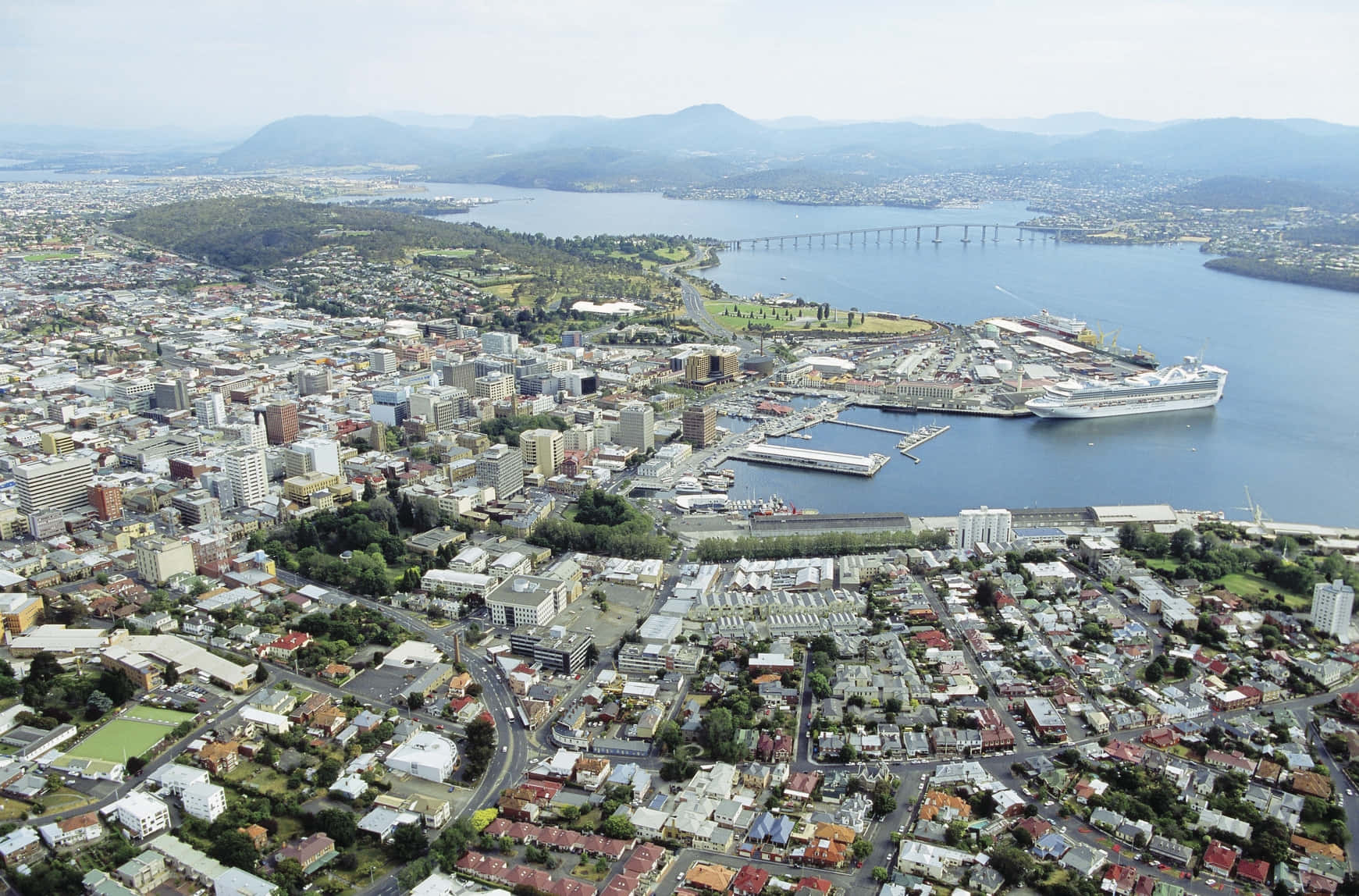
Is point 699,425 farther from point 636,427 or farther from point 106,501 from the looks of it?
point 106,501

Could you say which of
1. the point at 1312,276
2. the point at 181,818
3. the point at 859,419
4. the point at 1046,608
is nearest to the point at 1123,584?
the point at 1046,608

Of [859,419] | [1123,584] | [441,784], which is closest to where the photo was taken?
[441,784]

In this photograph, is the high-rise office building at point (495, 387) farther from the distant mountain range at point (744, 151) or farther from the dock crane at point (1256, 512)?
the distant mountain range at point (744, 151)

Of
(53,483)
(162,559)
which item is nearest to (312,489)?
(162,559)

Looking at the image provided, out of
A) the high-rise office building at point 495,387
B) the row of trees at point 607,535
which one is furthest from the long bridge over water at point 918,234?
the row of trees at point 607,535

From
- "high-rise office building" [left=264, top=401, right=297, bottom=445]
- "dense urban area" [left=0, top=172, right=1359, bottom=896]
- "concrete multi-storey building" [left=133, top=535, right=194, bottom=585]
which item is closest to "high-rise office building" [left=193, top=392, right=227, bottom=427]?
"dense urban area" [left=0, top=172, right=1359, bottom=896]

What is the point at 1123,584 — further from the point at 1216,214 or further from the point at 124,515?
the point at 1216,214
